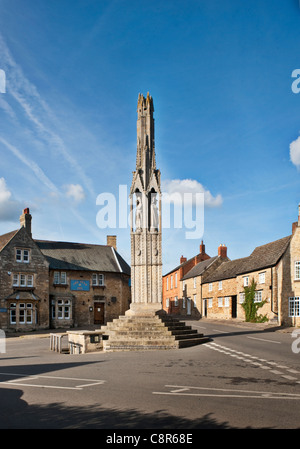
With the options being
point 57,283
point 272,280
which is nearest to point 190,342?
point 272,280

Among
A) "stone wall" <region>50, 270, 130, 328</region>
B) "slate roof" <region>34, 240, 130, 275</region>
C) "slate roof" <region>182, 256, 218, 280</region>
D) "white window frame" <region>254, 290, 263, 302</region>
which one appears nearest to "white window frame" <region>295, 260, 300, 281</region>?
"white window frame" <region>254, 290, 263, 302</region>

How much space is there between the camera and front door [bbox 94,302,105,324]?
41.9 metres

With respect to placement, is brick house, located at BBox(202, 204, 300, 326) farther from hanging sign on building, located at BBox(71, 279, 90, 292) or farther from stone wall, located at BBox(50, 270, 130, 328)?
hanging sign on building, located at BBox(71, 279, 90, 292)

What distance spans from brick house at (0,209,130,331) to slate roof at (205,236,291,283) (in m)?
11.0

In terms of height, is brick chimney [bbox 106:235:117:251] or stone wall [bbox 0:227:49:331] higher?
brick chimney [bbox 106:235:117:251]

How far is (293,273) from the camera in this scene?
33562mm

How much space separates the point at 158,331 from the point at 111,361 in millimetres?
4947

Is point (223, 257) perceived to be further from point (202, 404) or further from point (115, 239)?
point (202, 404)

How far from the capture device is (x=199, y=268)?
5606 cm

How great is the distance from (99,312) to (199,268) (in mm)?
18414

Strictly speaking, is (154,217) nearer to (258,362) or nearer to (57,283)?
(258,362)

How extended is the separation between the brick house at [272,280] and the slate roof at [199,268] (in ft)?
25.4

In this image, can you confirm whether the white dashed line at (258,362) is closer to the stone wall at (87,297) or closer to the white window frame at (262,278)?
the white window frame at (262,278)

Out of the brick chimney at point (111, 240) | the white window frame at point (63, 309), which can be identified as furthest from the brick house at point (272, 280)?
the white window frame at point (63, 309)
